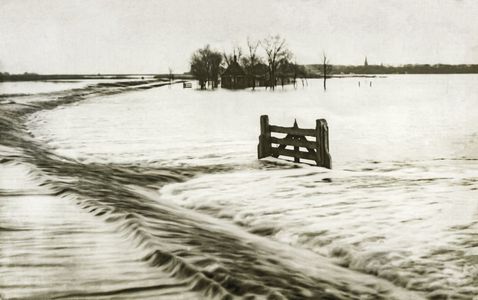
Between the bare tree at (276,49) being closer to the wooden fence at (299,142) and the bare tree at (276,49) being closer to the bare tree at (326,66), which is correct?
the bare tree at (326,66)

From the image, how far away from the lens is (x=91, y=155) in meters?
5.56

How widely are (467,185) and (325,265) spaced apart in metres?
2.64

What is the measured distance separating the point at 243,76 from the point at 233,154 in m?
1.17

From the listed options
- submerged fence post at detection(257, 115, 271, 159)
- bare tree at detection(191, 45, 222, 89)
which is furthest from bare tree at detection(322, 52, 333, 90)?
submerged fence post at detection(257, 115, 271, 159)

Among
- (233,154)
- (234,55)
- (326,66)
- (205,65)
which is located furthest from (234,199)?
(205,65)

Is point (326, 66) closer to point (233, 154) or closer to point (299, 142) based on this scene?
point (299, 142)

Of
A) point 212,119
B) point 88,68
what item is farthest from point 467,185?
point 88,68

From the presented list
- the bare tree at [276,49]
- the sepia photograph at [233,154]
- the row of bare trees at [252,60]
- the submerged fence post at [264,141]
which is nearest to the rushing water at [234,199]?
the sepia photograph at [233,154]

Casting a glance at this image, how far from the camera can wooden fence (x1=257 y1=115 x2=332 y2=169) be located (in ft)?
21.9

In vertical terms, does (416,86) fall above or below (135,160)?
above

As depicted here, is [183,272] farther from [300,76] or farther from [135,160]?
[300,76]

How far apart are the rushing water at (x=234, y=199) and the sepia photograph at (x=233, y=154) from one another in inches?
0.9

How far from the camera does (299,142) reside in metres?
7.09

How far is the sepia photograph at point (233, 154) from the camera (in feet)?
9.68
